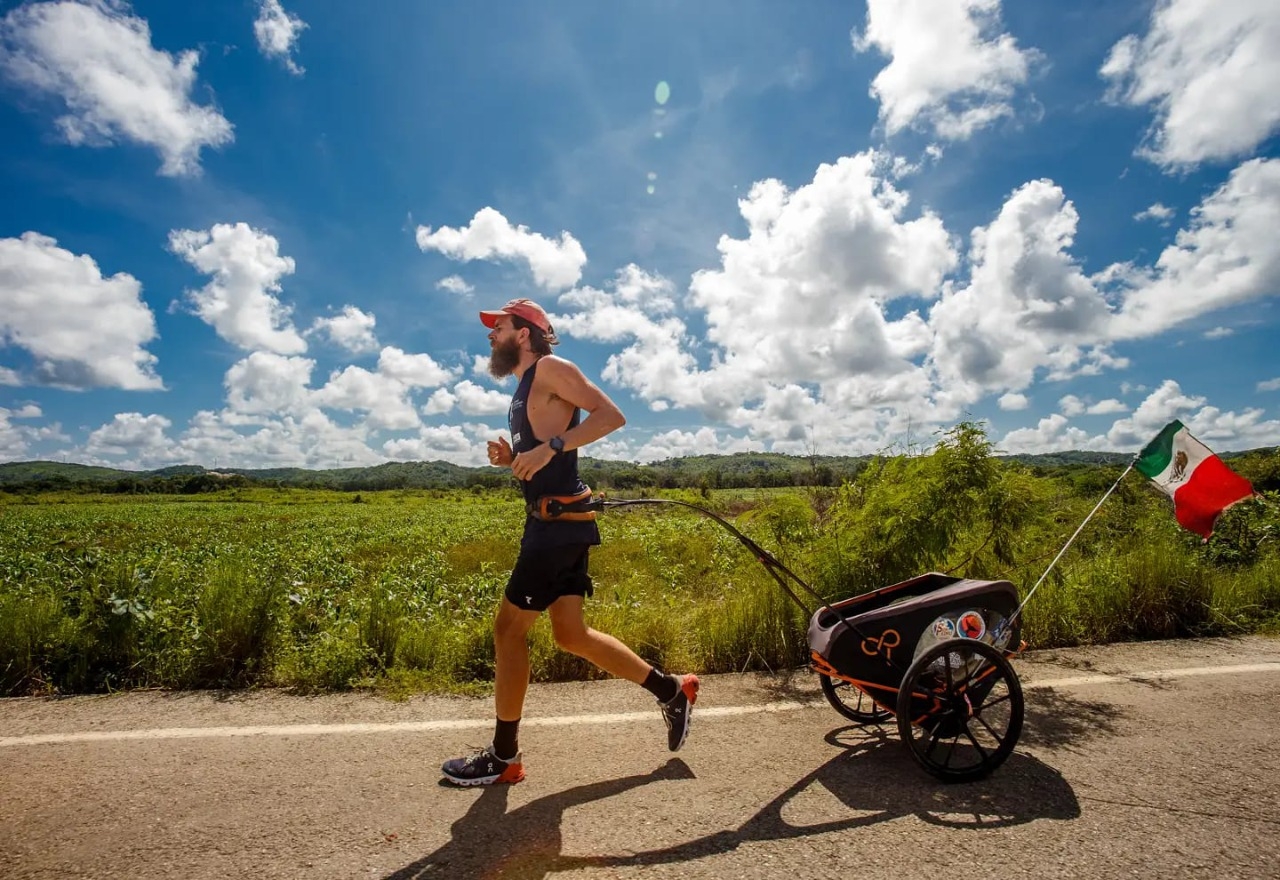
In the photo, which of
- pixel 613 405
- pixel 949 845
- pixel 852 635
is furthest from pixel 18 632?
pixel 949 845

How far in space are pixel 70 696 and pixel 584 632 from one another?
3762 millimetres

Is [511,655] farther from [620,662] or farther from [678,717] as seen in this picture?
[678,717]

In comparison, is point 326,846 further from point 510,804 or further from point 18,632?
point 18,632

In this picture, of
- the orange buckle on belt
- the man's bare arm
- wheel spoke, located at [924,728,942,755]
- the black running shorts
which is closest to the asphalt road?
wheel spoke, located at [924,728,942,755]

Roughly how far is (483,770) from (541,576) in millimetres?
982

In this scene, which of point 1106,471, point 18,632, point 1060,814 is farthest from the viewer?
point 1106,471

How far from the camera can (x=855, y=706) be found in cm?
392

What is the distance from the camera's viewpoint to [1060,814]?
267 centimetres

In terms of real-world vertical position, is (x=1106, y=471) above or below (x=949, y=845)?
above

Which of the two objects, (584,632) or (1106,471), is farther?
(1106,471)

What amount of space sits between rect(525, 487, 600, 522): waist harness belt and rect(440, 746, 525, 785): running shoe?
1.21 m

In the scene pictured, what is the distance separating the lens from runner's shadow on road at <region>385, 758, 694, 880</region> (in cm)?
230

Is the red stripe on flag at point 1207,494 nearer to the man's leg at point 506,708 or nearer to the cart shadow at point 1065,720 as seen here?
the cart shadow at point 1065,720

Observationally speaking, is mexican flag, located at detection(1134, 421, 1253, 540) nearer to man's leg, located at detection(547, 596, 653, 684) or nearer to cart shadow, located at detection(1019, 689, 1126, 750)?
cart shadow, located at detection(1019, 689, 1126, 750)
